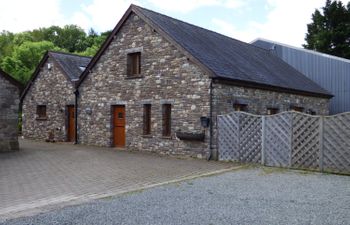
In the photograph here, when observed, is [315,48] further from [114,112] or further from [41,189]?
[41,189]

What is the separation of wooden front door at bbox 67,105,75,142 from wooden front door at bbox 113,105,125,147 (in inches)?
159

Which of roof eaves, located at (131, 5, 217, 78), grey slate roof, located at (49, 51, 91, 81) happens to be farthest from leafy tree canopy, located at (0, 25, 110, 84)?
roof eaves, located at (131, 5, 217, 78)

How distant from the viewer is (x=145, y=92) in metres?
16.8

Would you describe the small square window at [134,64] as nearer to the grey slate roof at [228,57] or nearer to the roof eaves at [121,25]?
the roof eaves at [121,25]

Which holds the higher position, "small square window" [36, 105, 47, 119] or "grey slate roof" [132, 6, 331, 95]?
"grey slate roof" [132, 6, 331, 95]

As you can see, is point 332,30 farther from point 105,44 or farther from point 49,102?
point 49,102

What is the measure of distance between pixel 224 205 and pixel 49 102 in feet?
58.9

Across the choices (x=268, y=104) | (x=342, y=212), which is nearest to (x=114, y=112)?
(x=268, y=104)

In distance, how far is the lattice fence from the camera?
35.7 feet

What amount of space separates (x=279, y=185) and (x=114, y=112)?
11.0 metres

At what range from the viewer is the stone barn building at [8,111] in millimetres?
16719

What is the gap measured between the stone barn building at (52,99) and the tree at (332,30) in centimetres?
2318

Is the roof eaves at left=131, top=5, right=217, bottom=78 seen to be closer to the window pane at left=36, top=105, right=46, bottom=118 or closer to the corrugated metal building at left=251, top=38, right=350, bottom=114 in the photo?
the window pane at left=36, top=105, right=46, bottom=118

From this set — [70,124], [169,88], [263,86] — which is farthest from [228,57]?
[70,124]
